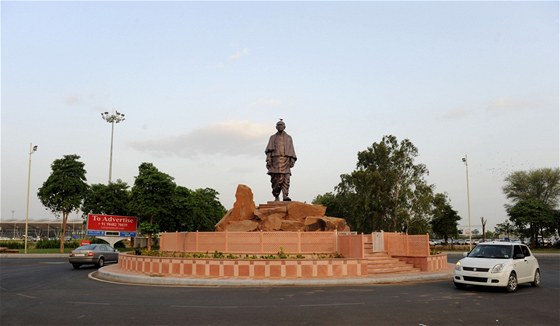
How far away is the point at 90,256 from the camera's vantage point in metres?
25.6

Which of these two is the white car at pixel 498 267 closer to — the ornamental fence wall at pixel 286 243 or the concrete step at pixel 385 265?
the concrete step at pixel 385 265

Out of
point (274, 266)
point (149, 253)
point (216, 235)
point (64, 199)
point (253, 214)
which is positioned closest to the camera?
point (274, 266)

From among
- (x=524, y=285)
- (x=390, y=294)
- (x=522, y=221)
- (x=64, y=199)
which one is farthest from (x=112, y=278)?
(x=522, y=221)

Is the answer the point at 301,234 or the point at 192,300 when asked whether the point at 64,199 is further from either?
the point at 192,300

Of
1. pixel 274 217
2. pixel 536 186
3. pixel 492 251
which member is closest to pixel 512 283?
pixel 492 251

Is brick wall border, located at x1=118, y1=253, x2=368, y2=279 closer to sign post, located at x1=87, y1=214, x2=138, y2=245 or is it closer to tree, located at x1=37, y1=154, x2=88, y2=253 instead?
sign post, located at x1=87, y1=214, x2=138, y2=245

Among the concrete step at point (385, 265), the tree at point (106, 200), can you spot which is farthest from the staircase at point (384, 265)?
the tree at point (106, 200)

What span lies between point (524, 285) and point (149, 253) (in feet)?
53.3

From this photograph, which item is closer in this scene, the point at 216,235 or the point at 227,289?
the point at 227,289

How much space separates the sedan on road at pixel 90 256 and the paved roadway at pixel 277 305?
9.09 metres

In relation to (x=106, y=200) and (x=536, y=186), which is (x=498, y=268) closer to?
(x=106, y=200)

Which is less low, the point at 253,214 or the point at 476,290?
the point at 253,214

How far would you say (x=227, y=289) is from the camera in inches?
613

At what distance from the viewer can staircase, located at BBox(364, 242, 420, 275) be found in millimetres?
19281
